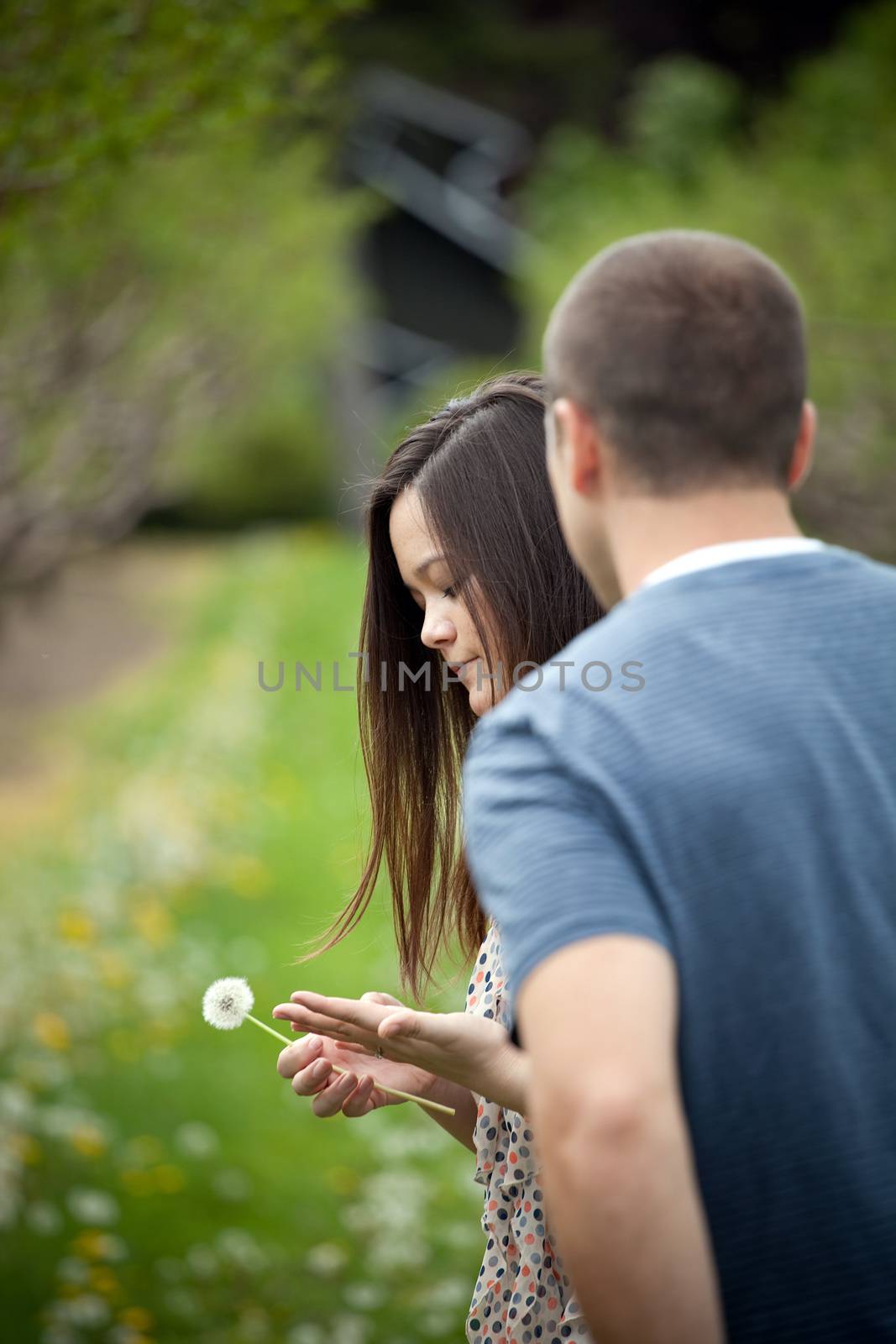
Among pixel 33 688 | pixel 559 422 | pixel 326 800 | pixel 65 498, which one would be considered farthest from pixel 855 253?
pixel 559 422

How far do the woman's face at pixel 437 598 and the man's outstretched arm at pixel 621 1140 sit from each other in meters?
0.91

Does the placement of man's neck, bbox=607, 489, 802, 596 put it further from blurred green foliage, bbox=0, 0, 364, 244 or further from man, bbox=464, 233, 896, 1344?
blurred green foliage, bbox=0, 0, 364, 244

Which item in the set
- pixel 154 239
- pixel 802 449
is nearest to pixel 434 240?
pixel 154 239

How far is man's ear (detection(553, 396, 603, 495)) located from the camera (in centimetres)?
116

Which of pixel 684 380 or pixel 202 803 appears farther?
pixel 202 803

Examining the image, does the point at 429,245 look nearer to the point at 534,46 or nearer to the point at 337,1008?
the point at 534,46

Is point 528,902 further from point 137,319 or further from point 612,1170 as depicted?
point 137,319

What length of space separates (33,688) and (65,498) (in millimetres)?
1758

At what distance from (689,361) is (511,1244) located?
1235mm

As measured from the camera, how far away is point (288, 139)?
43.6ft

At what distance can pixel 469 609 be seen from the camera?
6.32 feet

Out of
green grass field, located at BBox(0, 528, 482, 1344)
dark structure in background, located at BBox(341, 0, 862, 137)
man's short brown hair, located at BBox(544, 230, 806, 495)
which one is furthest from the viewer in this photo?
dark structure in background, located at BBox(341, 0, 862, 137)

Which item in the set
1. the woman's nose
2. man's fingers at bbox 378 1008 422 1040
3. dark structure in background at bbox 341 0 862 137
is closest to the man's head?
man's fingers at bbox 378 1008 422 1040

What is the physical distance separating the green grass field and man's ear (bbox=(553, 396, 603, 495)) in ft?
3.70
